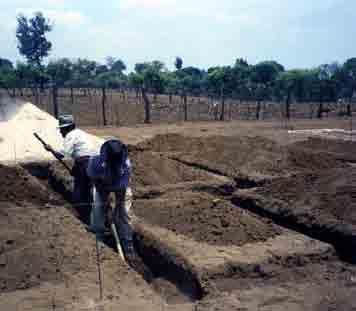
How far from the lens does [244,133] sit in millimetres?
17906

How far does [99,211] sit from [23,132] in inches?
280

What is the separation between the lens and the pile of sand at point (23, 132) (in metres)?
11.2

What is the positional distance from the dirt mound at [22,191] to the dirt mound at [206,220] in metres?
1.70

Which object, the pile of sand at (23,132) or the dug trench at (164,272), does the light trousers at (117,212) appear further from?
the pile of sand at (23,132)

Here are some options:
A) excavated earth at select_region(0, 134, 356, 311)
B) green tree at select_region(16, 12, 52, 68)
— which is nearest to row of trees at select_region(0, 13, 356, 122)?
green tree at select_region(16, 12, 52, 68)

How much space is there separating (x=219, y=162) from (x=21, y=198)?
487 centimetres

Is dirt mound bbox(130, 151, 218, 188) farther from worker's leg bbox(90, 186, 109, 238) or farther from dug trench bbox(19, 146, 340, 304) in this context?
worker's leg bbox(90, 186, 109, 238)

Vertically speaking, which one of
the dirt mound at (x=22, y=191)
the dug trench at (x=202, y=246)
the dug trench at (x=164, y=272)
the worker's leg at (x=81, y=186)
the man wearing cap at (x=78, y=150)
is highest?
the man wearing cap at (x=78, y=150)

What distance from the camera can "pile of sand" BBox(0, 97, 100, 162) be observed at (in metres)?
11.2

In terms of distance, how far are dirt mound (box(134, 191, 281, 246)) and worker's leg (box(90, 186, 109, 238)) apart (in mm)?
806

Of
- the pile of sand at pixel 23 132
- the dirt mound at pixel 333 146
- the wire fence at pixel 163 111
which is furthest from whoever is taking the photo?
the wire fence at pixel 163 111

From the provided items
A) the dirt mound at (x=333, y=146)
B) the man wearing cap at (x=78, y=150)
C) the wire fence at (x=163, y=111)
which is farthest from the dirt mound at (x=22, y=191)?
the wire fence at (x=163, y=111)

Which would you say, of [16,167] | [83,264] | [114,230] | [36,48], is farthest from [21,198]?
[36,48]

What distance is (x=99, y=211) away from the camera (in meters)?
6.18
